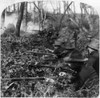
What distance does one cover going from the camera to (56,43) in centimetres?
162

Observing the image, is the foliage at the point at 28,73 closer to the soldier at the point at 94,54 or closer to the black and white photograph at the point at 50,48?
the black and white photograph at the point at 50,48

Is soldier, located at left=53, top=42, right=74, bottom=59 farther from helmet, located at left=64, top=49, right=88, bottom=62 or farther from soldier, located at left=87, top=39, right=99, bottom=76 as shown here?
soldier, located at left=87, top=39, right=99, bottom=76

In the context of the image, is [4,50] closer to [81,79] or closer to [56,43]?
[56,43]

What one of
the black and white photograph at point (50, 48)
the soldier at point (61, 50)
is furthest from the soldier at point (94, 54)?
the soldier at point (61, 50)

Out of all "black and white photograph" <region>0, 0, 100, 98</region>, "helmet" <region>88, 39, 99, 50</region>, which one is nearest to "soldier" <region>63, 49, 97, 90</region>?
"black and white photograph" <region>0, 0, 100, 98</region>

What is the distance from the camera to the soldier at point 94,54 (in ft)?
5.26

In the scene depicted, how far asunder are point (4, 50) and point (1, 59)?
77 mm

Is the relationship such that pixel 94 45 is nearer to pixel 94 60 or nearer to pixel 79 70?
pixel 94 60

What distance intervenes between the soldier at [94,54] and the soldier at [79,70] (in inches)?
1.3

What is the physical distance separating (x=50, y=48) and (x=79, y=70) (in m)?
0.30

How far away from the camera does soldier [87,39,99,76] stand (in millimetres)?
1604

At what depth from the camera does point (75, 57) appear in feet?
5.31

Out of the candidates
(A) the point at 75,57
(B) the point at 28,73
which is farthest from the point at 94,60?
(B) the point at 28,73

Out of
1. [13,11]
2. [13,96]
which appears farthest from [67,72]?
[13,11]
